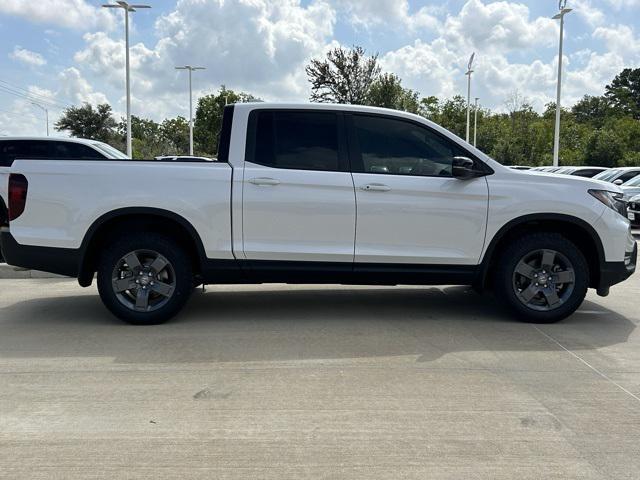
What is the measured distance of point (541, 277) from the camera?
6.01m

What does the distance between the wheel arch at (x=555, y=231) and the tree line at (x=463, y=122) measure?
107ft

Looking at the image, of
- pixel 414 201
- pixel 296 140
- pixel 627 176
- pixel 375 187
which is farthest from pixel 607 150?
pixel 296 140

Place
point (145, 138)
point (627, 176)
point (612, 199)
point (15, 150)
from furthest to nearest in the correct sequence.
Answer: point (145, 138)
point (627, 176)
point (15, 150)
point (612, 199)

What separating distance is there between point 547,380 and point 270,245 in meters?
2.63

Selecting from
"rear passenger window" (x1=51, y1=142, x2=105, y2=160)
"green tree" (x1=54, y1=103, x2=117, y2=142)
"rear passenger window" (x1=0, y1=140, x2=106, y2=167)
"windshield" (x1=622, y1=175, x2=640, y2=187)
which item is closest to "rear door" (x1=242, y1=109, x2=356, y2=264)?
"rear passenger window" (x1=0, y1=140, x2=106, y2=167)

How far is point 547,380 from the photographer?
454 centimetres

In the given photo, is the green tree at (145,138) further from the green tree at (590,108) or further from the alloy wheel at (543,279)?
the green tree at (590,108)

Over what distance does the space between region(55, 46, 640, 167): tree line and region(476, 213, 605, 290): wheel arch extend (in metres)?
32.5

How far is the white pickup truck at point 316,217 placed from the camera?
227 inches

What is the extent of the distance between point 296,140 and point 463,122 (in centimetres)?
5391

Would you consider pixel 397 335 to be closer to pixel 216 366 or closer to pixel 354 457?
pixel 216 366

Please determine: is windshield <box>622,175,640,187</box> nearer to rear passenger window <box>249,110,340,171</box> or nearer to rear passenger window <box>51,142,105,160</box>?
rear passenger window <box>249,110,340,171</box>

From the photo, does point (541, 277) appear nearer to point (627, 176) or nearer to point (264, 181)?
point (264, 181)

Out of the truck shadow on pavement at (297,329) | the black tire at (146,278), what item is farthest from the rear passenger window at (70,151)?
the black tire at (146,278)
